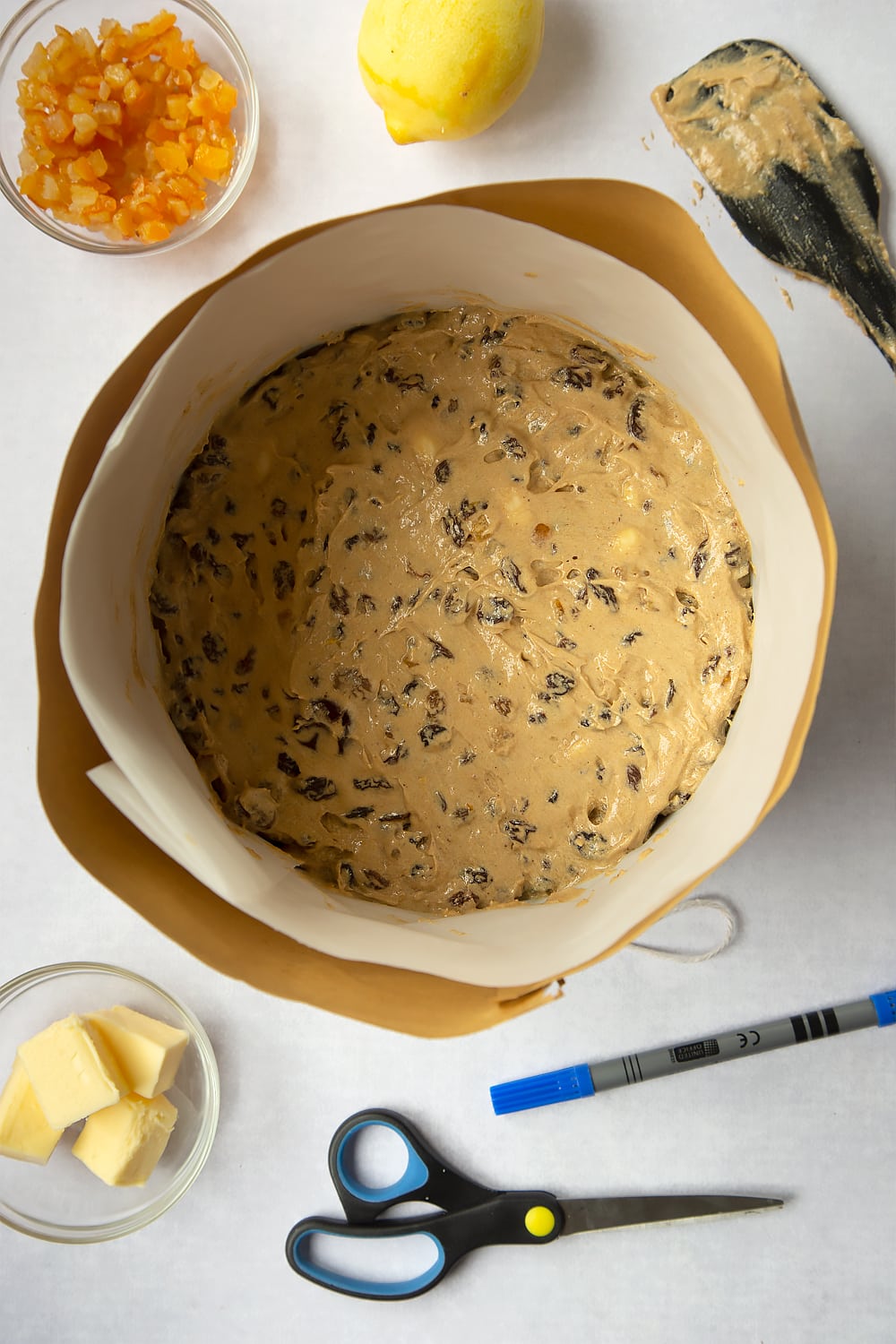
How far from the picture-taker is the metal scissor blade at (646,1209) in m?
0.99

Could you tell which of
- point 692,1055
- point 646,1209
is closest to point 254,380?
point 692,1055

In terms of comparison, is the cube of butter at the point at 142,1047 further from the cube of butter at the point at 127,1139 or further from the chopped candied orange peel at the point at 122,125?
the chopped candied orange peel at the point at 122,125

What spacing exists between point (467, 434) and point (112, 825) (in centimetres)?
42

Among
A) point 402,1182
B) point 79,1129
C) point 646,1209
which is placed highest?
point 79,1129

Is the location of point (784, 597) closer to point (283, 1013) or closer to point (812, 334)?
point (812, 334)

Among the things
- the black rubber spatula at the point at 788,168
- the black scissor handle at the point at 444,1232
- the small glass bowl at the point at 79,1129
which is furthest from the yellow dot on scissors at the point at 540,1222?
the black rubber spatula at the point at 788,168

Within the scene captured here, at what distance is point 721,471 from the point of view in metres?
0.79

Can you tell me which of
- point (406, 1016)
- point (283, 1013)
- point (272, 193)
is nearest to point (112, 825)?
point (406, 1016)

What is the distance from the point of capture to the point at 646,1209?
100 cm

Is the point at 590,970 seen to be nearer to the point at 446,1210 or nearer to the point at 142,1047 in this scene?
the point at 446,1210

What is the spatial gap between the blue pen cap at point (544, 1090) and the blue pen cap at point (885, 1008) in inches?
11.0

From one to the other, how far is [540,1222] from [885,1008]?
39cm

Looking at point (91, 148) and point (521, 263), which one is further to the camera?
point (91, 148)

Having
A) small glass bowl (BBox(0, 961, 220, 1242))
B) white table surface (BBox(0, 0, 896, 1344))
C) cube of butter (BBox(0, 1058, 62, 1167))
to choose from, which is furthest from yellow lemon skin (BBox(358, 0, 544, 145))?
cube of butter (BBox(0, 1058, 62, 1167))
